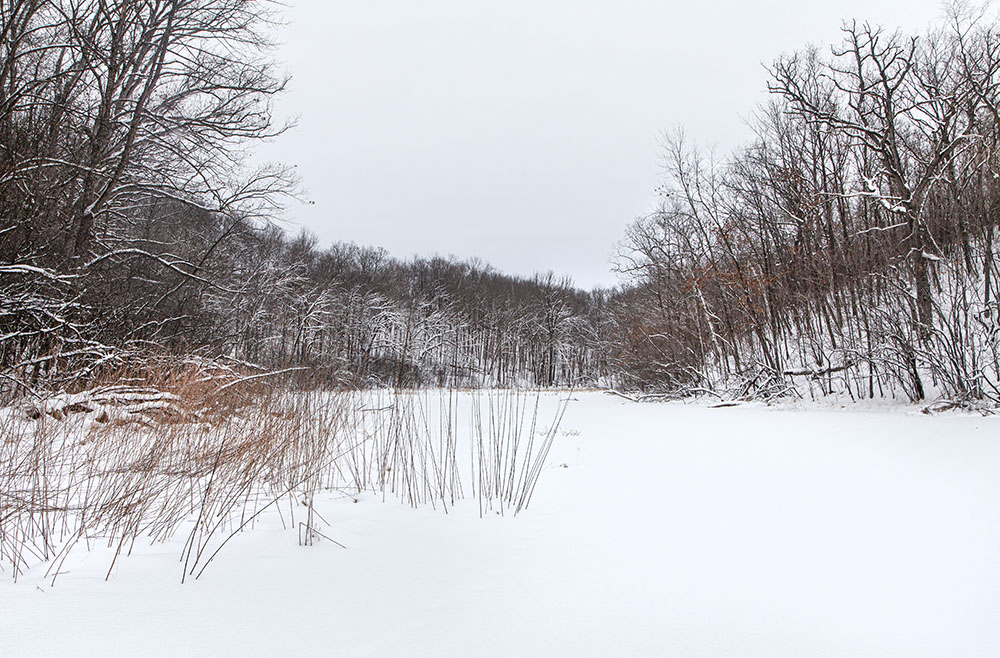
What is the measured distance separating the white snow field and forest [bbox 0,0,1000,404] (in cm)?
149

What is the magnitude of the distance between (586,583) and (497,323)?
29.4ft

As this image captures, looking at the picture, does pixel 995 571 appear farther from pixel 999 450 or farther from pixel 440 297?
pixel 440 297

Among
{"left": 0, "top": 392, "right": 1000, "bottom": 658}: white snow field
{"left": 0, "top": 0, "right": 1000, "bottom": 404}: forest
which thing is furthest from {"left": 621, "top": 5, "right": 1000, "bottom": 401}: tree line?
{"left": 0, "top": 392, "right": 1000, "bottom": 658}: white snow field

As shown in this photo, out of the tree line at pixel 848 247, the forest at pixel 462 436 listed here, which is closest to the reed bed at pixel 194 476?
the forest at pixel 462 436

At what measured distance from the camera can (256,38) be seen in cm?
969

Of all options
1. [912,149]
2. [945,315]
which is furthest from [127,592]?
[912,149]

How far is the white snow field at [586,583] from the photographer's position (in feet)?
4.64

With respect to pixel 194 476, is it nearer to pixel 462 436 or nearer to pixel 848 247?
pixel 462 436

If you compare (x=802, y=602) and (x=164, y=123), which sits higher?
(x=164, y=123)

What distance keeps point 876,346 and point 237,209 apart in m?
12.5

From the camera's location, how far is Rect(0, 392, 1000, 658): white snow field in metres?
1.41

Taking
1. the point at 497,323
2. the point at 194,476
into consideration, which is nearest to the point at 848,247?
the point at 497,323

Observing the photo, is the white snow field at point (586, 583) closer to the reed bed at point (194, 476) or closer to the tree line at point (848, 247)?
the reed bed at point (194, 476)

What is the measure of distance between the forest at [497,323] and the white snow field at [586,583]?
149 centimetres
